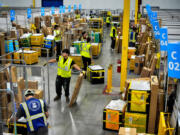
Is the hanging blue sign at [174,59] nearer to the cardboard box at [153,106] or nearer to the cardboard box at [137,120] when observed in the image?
the cardboard box at [153,106]

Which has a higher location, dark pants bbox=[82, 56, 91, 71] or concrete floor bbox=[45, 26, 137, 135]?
dark pants bbox=[82, 56, 91, 71]

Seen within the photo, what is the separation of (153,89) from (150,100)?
30 centimetres

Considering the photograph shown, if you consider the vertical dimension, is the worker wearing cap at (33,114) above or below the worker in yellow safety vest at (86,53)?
below

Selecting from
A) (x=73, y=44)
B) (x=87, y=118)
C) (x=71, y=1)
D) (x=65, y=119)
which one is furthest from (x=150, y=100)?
(x=71, y=1)

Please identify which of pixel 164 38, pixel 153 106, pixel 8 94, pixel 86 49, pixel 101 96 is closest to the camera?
pixel 153 106

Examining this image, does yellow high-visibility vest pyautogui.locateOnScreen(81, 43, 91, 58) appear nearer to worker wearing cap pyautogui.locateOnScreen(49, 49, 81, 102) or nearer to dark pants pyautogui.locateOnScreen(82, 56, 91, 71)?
dark pants pyautogui.locateOnScreen(82, 56, 91, 71)

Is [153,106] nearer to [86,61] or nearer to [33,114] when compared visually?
[33,114]

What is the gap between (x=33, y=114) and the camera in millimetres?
4875

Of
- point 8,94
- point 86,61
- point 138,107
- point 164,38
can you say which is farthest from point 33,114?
point 86,61

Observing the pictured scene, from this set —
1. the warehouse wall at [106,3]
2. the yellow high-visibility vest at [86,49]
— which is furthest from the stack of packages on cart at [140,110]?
the warehouse wall at [106,3]

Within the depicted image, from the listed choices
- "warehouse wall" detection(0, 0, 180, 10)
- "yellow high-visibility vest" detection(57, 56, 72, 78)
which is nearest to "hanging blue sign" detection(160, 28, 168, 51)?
"yellow high-visibility vest" detection(57, 56, 72, 78)

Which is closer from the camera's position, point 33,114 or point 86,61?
point 33,114

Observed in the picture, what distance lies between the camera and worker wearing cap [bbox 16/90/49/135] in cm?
484

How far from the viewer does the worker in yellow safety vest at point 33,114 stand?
4.84 m
